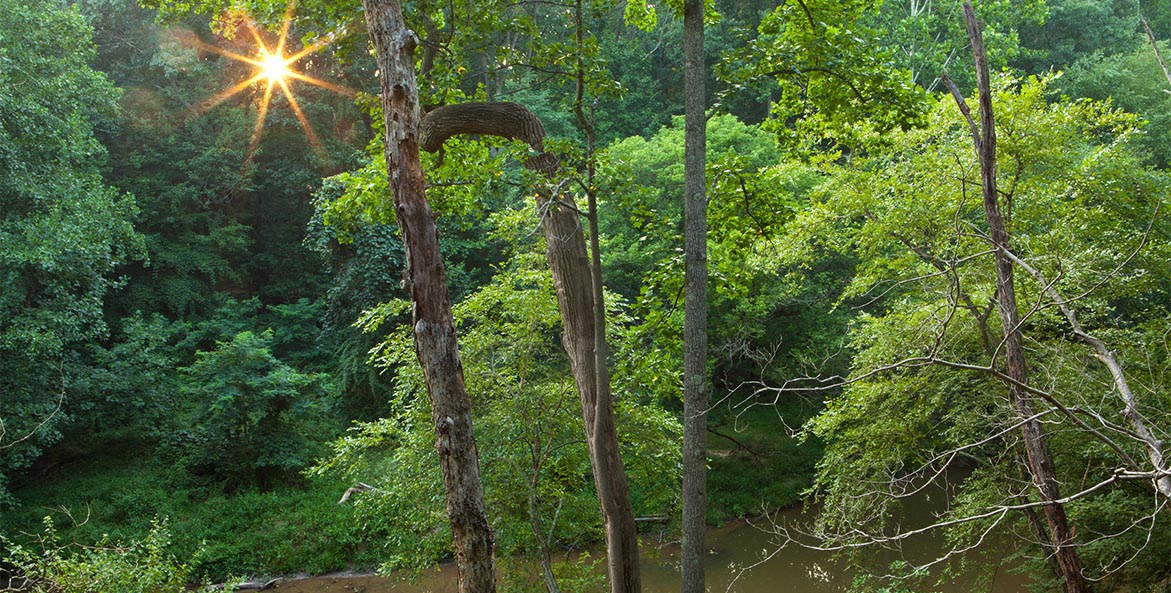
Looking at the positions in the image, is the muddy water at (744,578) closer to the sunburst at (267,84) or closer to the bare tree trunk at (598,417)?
the bare tree trunk at (598,417)

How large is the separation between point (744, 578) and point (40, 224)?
1039 cm

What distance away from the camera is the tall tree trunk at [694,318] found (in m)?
5.31

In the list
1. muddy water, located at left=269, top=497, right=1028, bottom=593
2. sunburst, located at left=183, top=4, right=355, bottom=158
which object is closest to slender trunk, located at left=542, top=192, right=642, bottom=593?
muddy water, located at left=269, top=497, right=1028, bottom=593

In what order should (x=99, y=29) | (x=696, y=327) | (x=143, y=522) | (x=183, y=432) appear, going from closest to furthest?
(x=696, y=327), (x=143, y=522), (x=183, y=432), (x=99, y=29)

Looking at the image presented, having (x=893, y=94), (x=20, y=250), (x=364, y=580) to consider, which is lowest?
(x=364, y=580)

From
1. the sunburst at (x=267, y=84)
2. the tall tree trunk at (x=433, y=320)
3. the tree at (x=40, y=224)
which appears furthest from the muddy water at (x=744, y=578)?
the sunburst at (x=267, y=84)

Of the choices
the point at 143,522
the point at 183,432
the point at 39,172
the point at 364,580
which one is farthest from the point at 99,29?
the point at 364,580

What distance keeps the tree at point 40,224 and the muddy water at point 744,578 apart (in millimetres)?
4098

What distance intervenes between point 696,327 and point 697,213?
2.41ft

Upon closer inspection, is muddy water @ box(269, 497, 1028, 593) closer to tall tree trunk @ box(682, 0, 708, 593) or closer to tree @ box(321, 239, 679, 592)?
tree @ box(321, 239, 679, 592)

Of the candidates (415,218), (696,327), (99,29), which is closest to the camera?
(415,218)

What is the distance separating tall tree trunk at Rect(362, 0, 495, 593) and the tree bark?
47.7 inches

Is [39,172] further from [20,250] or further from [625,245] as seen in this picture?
[625,245]

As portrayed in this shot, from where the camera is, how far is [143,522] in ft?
38.8
